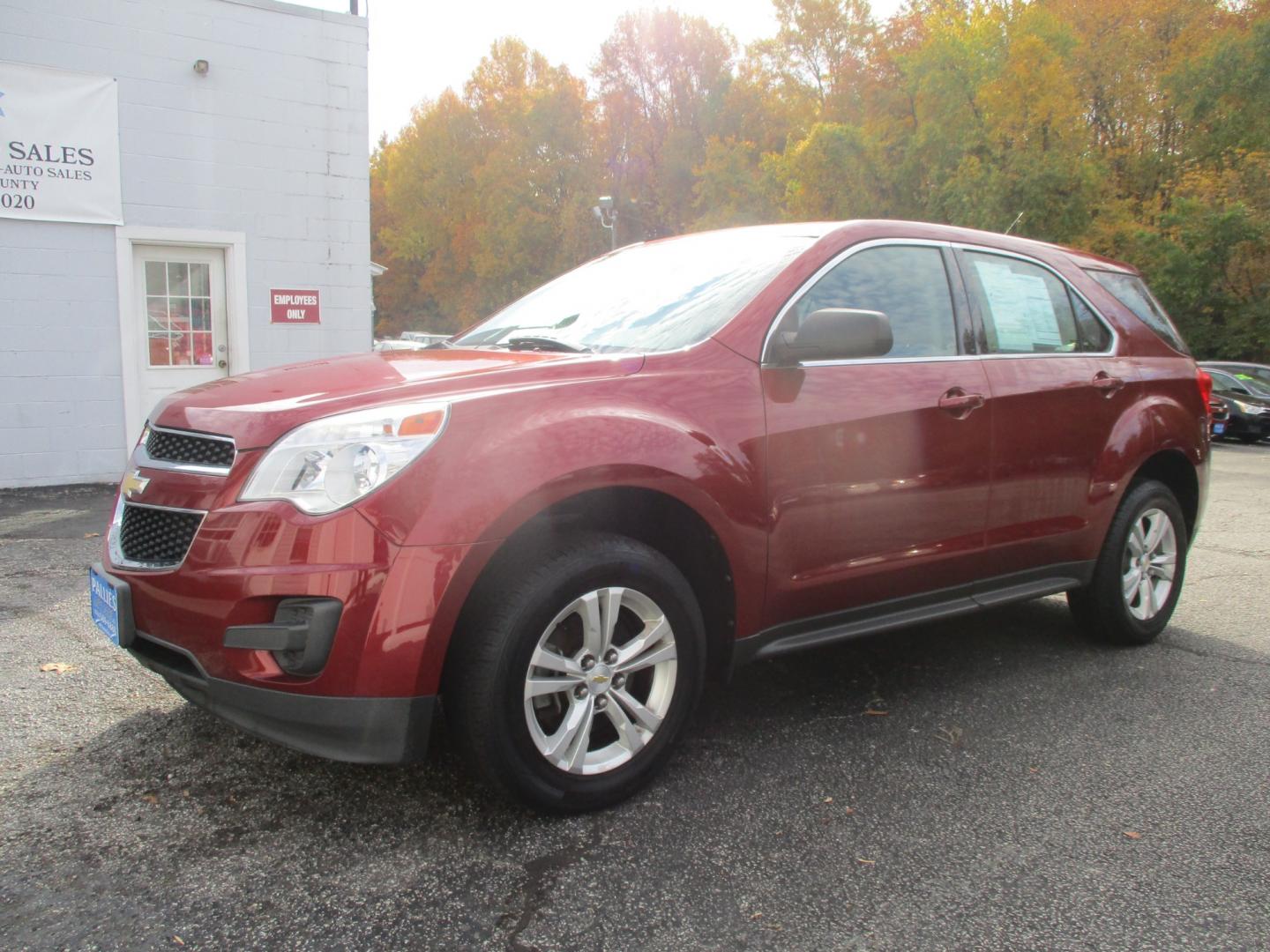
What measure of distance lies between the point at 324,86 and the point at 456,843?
8.78m

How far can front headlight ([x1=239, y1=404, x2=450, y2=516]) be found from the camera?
236 centimetres

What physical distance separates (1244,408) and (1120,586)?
17777 mm

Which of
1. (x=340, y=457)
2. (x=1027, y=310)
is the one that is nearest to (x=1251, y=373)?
(x=1027, y=310)

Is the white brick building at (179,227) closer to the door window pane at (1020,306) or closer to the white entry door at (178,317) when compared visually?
the white entry door at (178,317)

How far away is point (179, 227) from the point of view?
8984 mm

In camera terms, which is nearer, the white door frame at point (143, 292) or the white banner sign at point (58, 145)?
the white banner sign at point (58, 145)

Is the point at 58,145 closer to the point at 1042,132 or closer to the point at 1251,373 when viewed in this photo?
the point at 1251,373

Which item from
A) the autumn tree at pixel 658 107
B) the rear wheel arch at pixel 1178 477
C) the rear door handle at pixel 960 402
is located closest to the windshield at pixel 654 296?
the rear door handle at pixel 960 402

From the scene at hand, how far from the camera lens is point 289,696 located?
2354 millimetres

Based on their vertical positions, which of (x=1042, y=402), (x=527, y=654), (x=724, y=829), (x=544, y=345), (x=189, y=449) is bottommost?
(x=724, y=829)

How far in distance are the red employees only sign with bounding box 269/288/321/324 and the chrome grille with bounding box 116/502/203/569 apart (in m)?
7.15

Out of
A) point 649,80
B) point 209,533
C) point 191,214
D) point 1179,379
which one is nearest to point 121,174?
point 191,214

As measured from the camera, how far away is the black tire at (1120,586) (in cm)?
419

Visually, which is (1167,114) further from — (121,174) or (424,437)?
(424,437)
